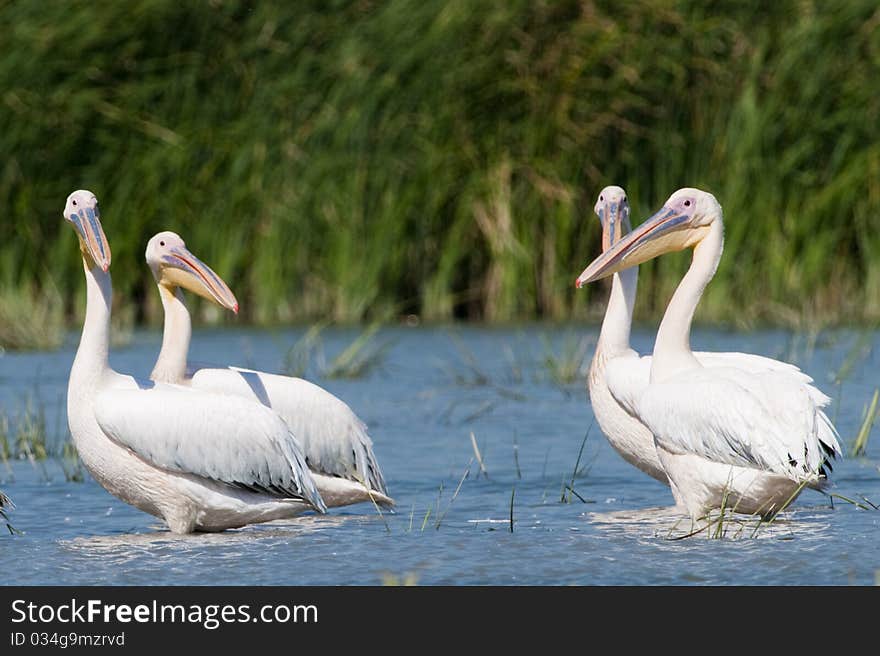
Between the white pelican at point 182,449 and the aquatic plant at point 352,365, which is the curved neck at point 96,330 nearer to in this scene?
the white pelican at point 182,449

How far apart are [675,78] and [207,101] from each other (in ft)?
10.2

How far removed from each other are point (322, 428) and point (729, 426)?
5.54ft

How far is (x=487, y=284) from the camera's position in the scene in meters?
12.6

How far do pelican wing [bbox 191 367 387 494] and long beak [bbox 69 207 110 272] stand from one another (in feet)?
2.04

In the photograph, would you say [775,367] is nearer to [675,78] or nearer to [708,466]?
[708,466]

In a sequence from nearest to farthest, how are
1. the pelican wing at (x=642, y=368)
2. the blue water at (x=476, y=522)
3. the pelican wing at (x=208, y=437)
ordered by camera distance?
the blue water at (x=476, y=522), the pelican wing at (x=208, y=437), the pelican wing at (x=642, y=368)


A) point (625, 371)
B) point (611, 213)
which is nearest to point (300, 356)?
point (611, 213)

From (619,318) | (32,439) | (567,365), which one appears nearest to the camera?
(619,318)

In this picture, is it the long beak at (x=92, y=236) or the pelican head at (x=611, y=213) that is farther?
the pelican head at (x=611, y=213)

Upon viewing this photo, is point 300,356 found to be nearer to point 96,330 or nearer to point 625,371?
point 625,371

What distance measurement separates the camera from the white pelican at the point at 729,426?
586 centimetres

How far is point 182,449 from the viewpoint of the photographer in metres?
6.14

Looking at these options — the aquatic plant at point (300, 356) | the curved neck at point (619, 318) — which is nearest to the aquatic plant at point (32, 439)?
the aquatic plant at point (300, 356)
